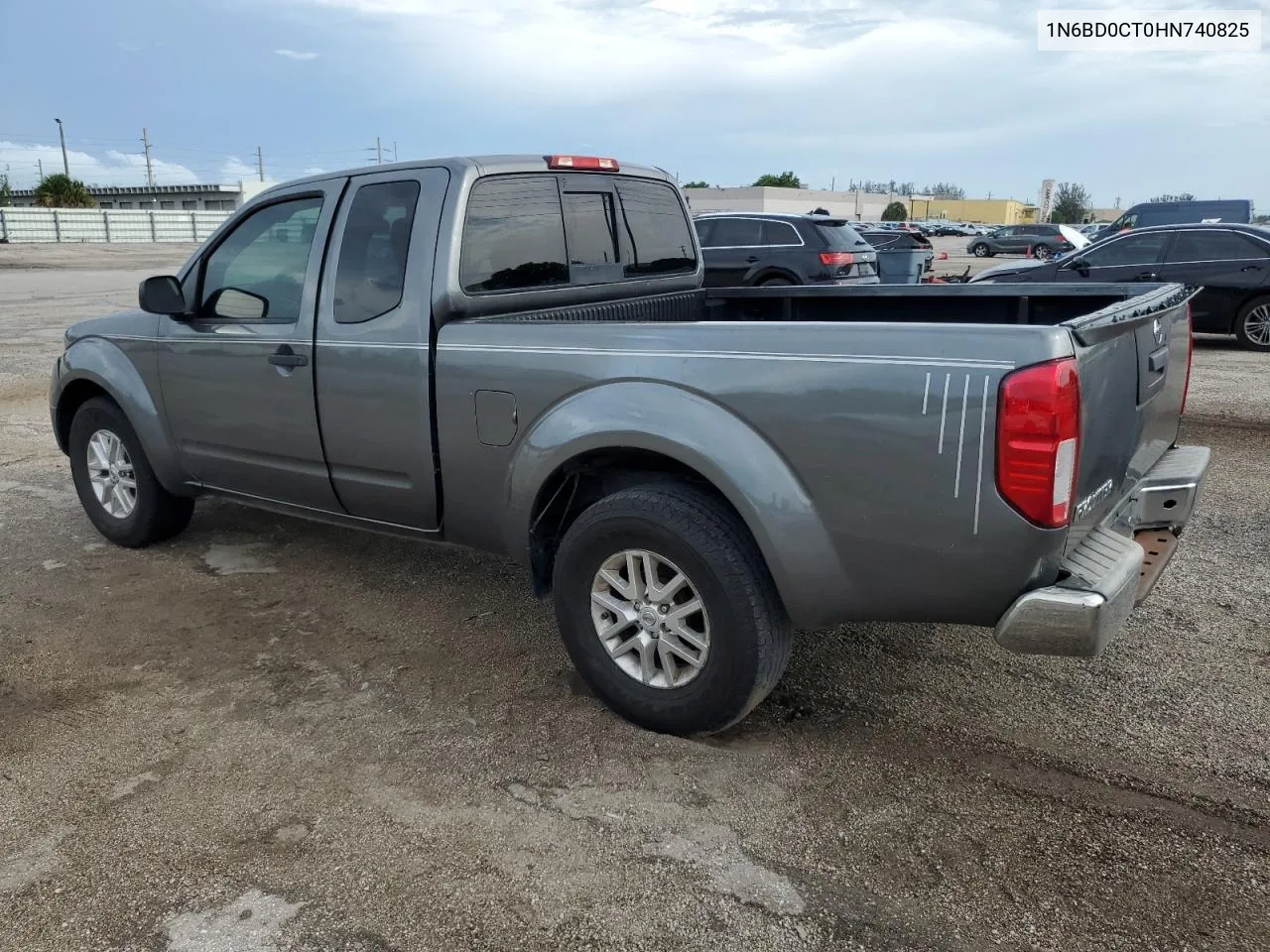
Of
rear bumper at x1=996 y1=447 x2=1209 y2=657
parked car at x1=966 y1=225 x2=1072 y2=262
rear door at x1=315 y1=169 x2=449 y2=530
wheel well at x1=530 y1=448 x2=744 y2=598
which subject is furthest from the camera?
parked car at x1=966 y1=225 x2=1072 y2=262

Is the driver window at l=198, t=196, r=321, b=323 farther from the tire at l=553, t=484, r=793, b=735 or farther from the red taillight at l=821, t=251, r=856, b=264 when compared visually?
the red taillight at l=821, t=251, r=856, b=264

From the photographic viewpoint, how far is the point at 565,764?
3.20 metres

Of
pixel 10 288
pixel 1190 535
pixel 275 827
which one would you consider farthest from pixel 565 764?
pixel 10 288

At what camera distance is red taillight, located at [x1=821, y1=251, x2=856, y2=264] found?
44.4ft

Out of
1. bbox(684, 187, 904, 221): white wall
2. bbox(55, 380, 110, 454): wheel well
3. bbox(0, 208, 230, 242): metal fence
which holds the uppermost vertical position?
bbox(684, 187, 904, 221): white wall

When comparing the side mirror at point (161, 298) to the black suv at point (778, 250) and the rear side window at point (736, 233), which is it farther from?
the rear side window at point (736, 233)

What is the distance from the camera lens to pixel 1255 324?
39.0 ft

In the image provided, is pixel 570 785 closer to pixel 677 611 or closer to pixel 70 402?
pixel 677 611

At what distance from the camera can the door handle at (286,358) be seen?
13.4 ft

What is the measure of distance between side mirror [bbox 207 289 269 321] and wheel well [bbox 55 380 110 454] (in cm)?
104

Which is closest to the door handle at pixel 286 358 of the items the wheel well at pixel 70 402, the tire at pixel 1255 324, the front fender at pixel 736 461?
the front fender at pixel 736 461

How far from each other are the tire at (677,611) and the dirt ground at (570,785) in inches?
6.7

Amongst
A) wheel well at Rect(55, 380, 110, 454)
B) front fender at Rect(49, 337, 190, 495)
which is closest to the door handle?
front fender at Rect(49, 337, 190, 495)

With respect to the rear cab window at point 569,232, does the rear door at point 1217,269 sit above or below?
below
